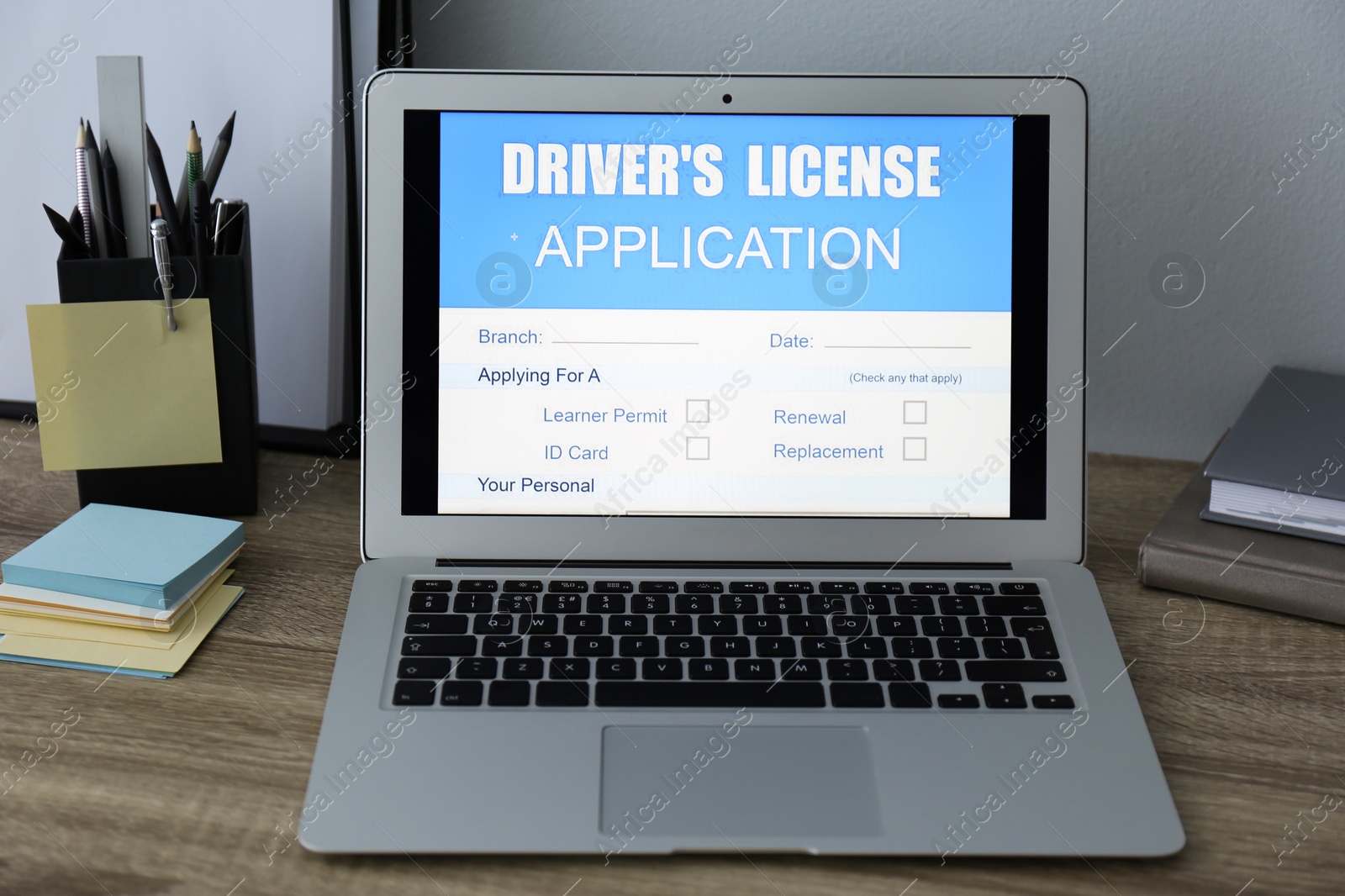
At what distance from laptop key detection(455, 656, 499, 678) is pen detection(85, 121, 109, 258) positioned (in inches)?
18.6

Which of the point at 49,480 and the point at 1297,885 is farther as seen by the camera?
the point at 49,480

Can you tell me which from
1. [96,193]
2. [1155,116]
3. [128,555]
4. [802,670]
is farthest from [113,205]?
[1155,116]

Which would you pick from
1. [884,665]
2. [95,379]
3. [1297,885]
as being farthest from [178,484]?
[1297,885]

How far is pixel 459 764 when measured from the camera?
21.1 inches

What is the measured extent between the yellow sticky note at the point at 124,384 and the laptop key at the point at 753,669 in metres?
0.47

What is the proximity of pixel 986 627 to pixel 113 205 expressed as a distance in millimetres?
734

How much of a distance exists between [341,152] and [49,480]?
15.5 inches

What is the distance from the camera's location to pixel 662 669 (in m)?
0.61

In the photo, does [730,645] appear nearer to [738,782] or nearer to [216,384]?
[738,782]

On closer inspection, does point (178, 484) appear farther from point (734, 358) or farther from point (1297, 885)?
point (1297, 885)

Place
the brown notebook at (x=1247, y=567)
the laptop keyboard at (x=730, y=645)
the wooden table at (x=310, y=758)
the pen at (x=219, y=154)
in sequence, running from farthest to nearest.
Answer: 1. the pen at (x=219, y=154)
2. the brown notebook at (x=1247, y=567)
3. the laptop keyboard at (x=730, y=645)
4. the wooden table at (x=310, y=758)

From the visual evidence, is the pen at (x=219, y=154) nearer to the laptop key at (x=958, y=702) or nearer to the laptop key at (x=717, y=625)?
the laptop key at (x=717, y=625)

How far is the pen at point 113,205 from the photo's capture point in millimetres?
779

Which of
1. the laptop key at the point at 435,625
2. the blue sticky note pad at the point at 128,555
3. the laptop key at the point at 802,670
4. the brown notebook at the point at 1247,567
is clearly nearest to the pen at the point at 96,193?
the blue sticky note pad at the point at 128,555
